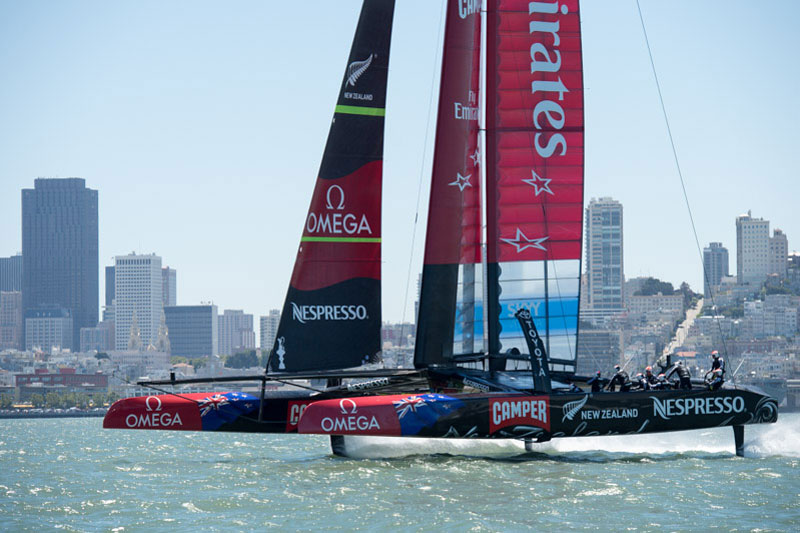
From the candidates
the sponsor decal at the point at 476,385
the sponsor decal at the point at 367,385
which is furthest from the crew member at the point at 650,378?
the sponsor decal at the point at 367,385

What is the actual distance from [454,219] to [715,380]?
3.85 metres

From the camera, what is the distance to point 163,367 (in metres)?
150

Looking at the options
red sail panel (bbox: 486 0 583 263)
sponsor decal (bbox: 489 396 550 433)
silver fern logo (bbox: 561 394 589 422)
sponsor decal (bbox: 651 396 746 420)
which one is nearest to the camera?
sponsor decal (bbox: 489 396 550 433)

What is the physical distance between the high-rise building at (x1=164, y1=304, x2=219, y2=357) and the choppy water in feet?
589

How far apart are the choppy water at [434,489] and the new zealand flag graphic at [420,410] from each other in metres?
0.50

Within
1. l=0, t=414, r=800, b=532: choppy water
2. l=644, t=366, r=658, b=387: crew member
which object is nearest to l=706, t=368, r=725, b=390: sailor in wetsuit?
l=644, t=366, r=658, b=387: crew member

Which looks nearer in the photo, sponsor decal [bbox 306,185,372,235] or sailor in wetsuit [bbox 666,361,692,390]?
sailor in wetsuit [bbox 666,361,692,390]

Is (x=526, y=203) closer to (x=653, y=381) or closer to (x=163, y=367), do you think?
(x=653, y=381)

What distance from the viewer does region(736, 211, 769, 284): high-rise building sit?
171 metres

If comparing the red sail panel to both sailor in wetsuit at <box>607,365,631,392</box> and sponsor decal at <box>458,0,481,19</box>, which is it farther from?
sailor in wetsuit at <box>607,365,631,392</box>

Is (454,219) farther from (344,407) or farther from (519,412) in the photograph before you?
(344,407)

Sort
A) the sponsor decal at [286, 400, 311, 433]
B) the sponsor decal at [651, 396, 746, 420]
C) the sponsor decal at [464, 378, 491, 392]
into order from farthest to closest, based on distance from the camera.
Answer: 1. the sponsor decal at [286, 400, 311, 433]
2. the sponsor decal at [464, 378, 491, 392]
3. the sponsor decal at [651, 396, 746, 420]

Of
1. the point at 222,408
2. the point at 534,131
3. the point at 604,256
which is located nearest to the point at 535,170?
the point at 534,131

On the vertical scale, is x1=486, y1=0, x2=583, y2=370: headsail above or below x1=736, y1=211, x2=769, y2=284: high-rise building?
below
